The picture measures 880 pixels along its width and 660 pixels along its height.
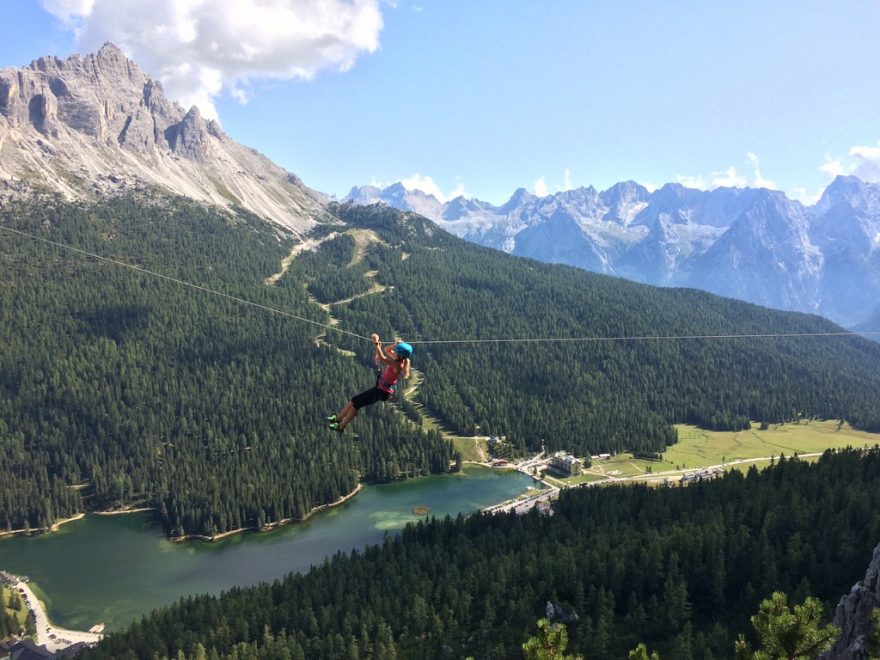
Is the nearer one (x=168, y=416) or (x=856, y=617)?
(x=856, y=617)

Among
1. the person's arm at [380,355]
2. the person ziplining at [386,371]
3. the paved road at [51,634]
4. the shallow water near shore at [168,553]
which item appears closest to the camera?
the person ziplining at [386,371]

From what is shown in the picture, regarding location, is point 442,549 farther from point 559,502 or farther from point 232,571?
point 232,571

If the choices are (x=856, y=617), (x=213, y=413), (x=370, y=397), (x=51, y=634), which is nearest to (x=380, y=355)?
(x=370, y=397)

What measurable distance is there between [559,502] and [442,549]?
24409mm

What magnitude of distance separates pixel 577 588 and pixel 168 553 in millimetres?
78235

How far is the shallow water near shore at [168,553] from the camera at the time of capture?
91.0 metres

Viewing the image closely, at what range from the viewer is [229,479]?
130 meters

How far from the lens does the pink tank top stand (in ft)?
90.8

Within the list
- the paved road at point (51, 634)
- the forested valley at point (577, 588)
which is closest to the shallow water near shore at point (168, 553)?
the paved road at point (51, 634)

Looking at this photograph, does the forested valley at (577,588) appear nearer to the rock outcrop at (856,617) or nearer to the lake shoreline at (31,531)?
the rock outcrop at (856,617)

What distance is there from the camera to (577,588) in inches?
2534

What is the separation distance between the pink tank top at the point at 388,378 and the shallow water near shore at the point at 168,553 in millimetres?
78203

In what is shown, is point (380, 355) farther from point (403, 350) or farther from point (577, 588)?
point (577, 588)

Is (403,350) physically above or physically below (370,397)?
above
